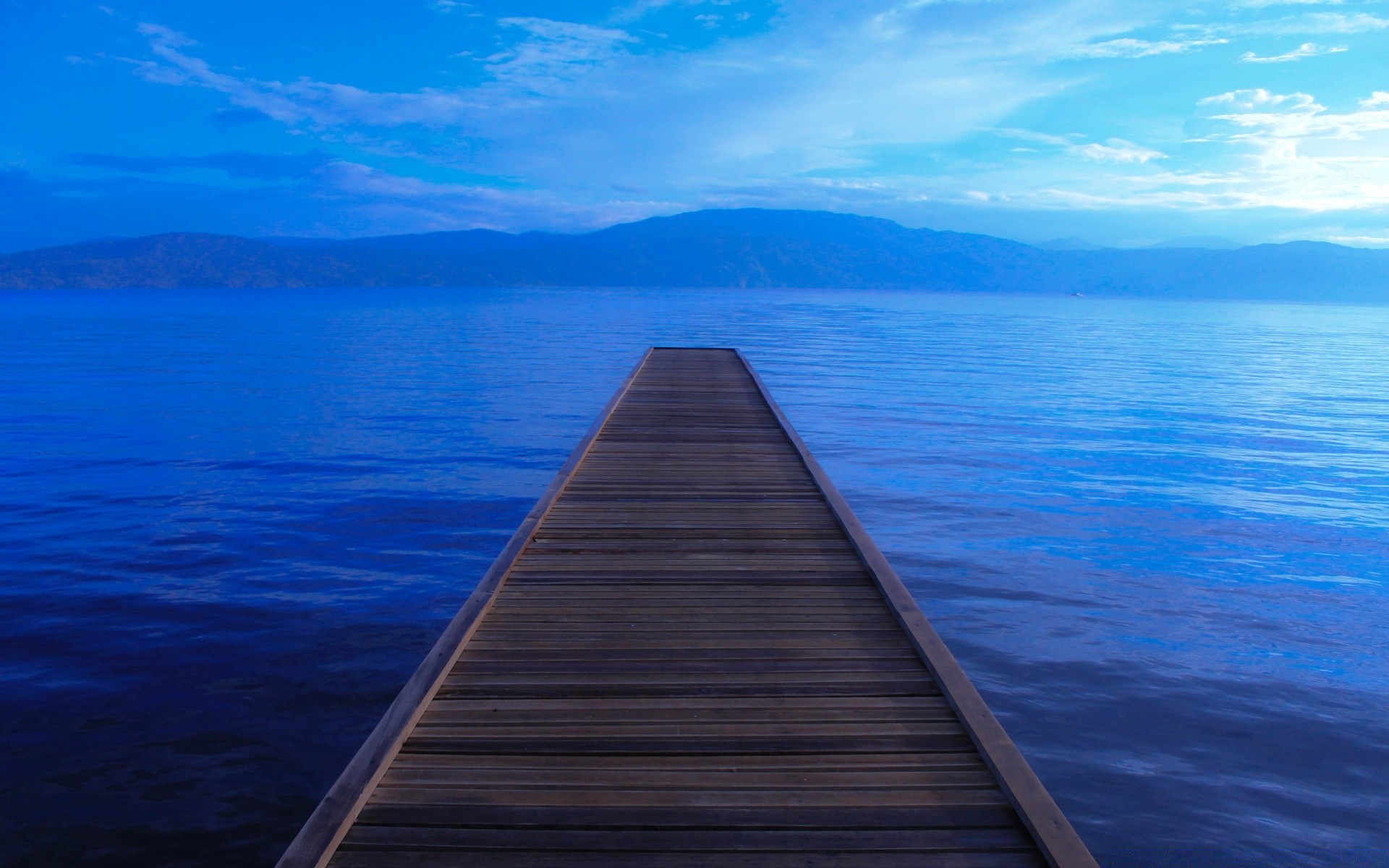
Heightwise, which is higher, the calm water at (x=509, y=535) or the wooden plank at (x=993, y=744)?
the wooden plank at (x=993, y=744)

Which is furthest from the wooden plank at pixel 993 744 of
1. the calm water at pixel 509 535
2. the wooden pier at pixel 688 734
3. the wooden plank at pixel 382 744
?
the wooden plank at pixel 382 744

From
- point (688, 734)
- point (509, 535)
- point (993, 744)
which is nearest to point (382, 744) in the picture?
point (688, 734)

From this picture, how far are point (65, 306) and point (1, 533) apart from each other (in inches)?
3561

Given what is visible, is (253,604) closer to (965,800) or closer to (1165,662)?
(965,800)

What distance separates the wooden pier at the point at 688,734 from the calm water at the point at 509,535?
55.8 inches

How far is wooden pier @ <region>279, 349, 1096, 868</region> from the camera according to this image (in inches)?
112

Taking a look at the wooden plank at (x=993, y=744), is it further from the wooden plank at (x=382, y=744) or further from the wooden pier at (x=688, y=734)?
the wooden plank at (x=382, y=744)

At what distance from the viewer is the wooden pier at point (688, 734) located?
2.84 meters

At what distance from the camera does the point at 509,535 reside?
31.6 ft

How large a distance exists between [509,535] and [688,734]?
254 inches

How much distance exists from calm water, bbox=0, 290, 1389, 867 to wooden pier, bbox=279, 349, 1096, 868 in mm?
1417

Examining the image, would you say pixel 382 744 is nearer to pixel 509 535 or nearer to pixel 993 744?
pixel 993 744

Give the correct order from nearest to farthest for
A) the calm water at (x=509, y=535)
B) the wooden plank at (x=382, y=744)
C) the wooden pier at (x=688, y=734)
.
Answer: the wooden plank at (x=382, y=744) < the wooden pier at (x=688, y=734) < the calm water at (x=509, y=535)

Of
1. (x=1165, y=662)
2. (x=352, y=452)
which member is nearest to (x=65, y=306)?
(x=352, y=452)
